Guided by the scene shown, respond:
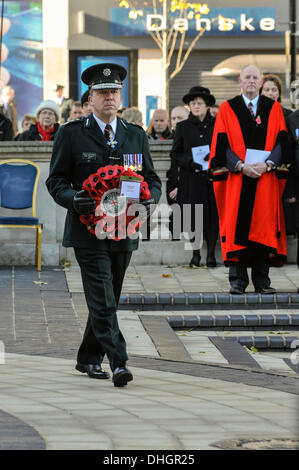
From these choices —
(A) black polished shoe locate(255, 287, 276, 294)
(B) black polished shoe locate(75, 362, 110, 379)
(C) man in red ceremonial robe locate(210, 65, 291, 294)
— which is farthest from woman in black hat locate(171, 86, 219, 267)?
(B) black polished shoe locate(75, 362, 110, 379)

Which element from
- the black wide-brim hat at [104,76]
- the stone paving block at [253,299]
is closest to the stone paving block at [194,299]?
the stone paving block at [253,299]

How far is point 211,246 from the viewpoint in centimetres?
1403

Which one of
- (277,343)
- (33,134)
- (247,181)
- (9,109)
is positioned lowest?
(277,343)

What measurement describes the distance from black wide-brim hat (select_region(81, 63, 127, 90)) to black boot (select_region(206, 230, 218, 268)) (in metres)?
6.31

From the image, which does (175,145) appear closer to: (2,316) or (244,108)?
(244,108)

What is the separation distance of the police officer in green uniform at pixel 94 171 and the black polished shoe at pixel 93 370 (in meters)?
0.01

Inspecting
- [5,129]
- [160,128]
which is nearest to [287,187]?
[160,128]

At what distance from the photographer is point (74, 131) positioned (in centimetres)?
780

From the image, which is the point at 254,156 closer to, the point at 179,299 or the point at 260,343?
the point at 179,299

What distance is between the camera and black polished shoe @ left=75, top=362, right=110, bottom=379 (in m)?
7.95

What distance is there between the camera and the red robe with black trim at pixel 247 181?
39.3 feet

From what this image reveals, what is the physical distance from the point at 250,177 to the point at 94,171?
14.4 ft

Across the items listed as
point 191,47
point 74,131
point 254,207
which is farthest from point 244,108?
point 191,47

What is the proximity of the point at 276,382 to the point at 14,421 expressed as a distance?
7.10 feet
